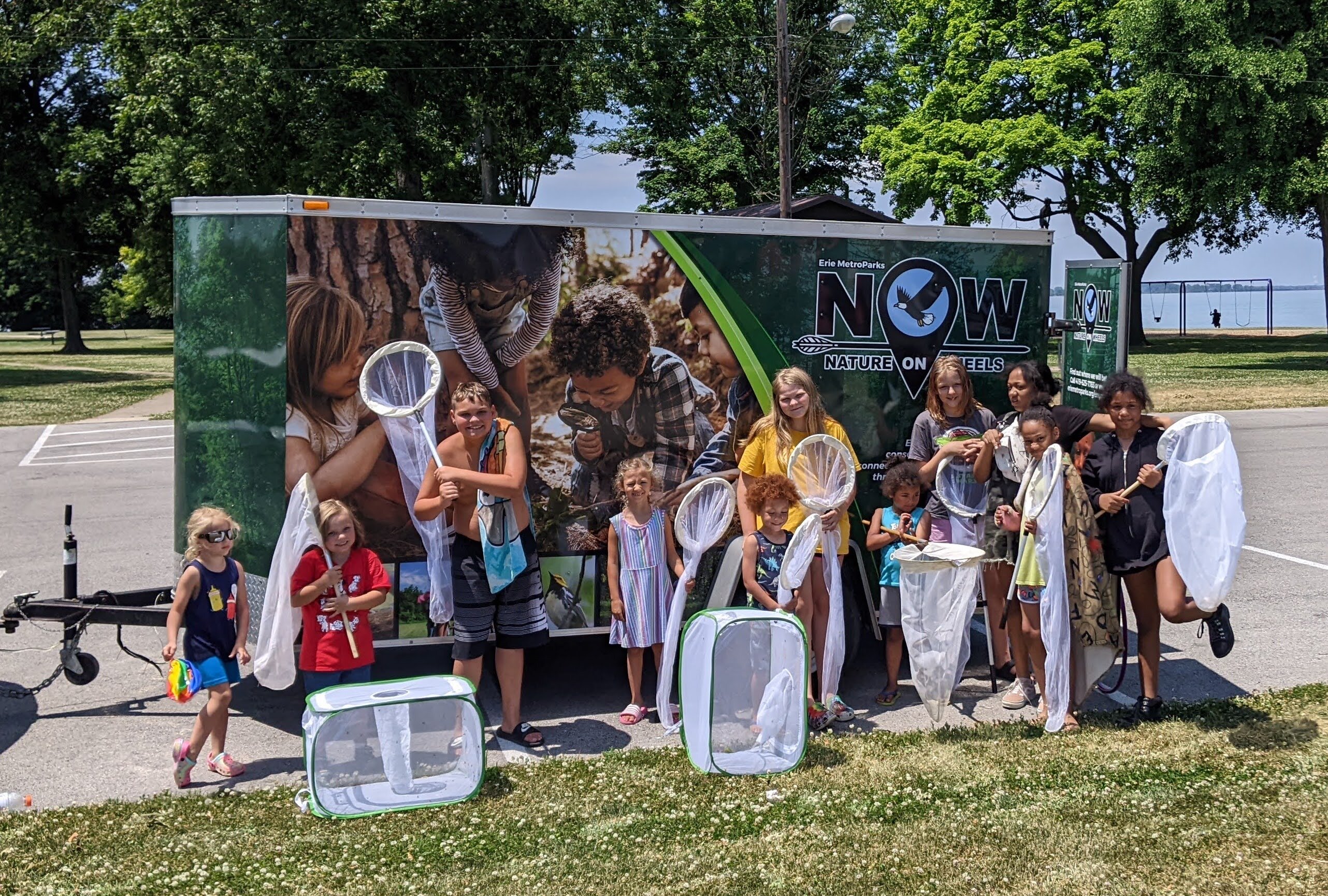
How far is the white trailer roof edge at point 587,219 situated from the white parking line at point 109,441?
13.9 m

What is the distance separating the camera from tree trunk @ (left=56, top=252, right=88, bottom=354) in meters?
46.4

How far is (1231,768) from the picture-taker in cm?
536

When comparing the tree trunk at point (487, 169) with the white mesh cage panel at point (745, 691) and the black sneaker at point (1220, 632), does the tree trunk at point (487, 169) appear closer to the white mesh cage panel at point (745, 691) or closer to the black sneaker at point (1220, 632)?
the white mesh cage panel at point (745, 691)

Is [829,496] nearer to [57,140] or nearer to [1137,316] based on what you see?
[1137,316]

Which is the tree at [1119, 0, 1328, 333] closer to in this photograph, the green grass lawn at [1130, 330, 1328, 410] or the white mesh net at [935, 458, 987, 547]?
the green grass lawn at [1130, 330, 1328, 410]

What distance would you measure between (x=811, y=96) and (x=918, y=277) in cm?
3138

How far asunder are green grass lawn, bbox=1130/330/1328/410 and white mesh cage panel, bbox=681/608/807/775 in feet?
57.4

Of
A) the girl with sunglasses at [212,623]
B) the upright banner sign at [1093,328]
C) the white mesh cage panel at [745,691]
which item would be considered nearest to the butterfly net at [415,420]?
the girl with sunglasses at [212,623]

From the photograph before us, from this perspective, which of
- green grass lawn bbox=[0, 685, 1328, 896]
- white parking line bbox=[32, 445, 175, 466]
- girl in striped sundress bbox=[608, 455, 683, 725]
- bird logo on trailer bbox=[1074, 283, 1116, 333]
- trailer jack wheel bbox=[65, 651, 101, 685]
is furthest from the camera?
white parking line bbox=[32, 445, 175, 466]

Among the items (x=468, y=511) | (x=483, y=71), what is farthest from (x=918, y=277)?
(x=483, y=71)

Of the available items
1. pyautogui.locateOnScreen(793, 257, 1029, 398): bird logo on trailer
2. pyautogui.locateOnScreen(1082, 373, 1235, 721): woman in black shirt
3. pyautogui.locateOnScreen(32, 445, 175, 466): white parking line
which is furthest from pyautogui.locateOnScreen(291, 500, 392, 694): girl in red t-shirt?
pyautogui.locateOnScreen(32, 445, 175, 466): white parking line

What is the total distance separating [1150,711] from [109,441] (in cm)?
1712

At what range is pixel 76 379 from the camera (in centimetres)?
3198

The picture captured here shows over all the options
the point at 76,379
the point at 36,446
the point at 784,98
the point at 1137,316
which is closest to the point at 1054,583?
the point at 36,446
